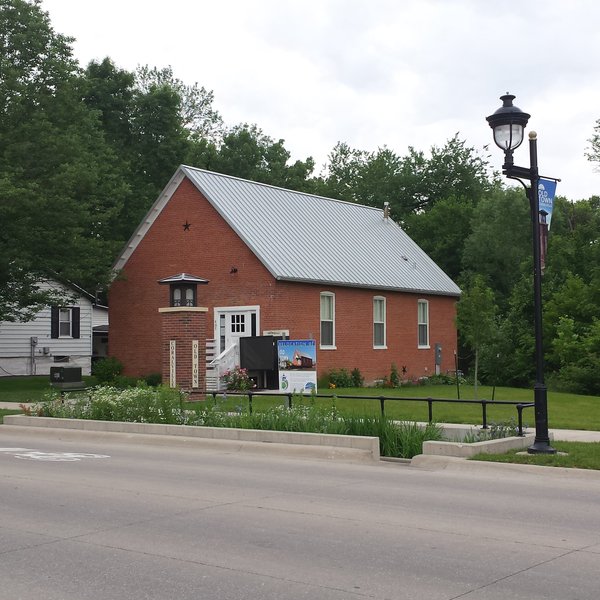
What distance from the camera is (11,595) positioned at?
638cm

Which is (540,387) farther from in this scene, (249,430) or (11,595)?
(11,595)

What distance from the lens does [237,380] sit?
2809cm

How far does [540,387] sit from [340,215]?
2616 centimetres

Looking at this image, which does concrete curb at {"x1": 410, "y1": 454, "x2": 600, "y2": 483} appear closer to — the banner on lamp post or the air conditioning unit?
the banner on lamp post

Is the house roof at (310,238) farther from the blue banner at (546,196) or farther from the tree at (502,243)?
the blue banner at (546,196)

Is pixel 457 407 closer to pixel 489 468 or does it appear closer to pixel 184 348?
pixel 184 348

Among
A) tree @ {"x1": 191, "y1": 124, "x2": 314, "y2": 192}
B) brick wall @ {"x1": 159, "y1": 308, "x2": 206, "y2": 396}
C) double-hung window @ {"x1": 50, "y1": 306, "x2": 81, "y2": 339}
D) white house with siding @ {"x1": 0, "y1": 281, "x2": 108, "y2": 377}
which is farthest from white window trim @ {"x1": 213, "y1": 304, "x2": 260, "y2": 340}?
tree @ {"x1": 191, "y1": 124, "x2": 314, "y2": 192}

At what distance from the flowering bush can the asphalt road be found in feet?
46.1

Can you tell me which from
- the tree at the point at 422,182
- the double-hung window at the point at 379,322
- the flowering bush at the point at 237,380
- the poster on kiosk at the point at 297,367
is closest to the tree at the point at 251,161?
the tree at the point at 422,182

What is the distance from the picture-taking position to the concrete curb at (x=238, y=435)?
14586mm

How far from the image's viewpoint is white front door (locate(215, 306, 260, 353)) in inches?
1218

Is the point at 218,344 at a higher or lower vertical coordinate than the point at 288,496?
higher

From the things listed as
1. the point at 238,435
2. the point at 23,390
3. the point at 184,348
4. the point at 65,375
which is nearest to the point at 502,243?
the point at 23,390

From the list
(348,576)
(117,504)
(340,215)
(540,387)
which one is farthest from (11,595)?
(340,215)
